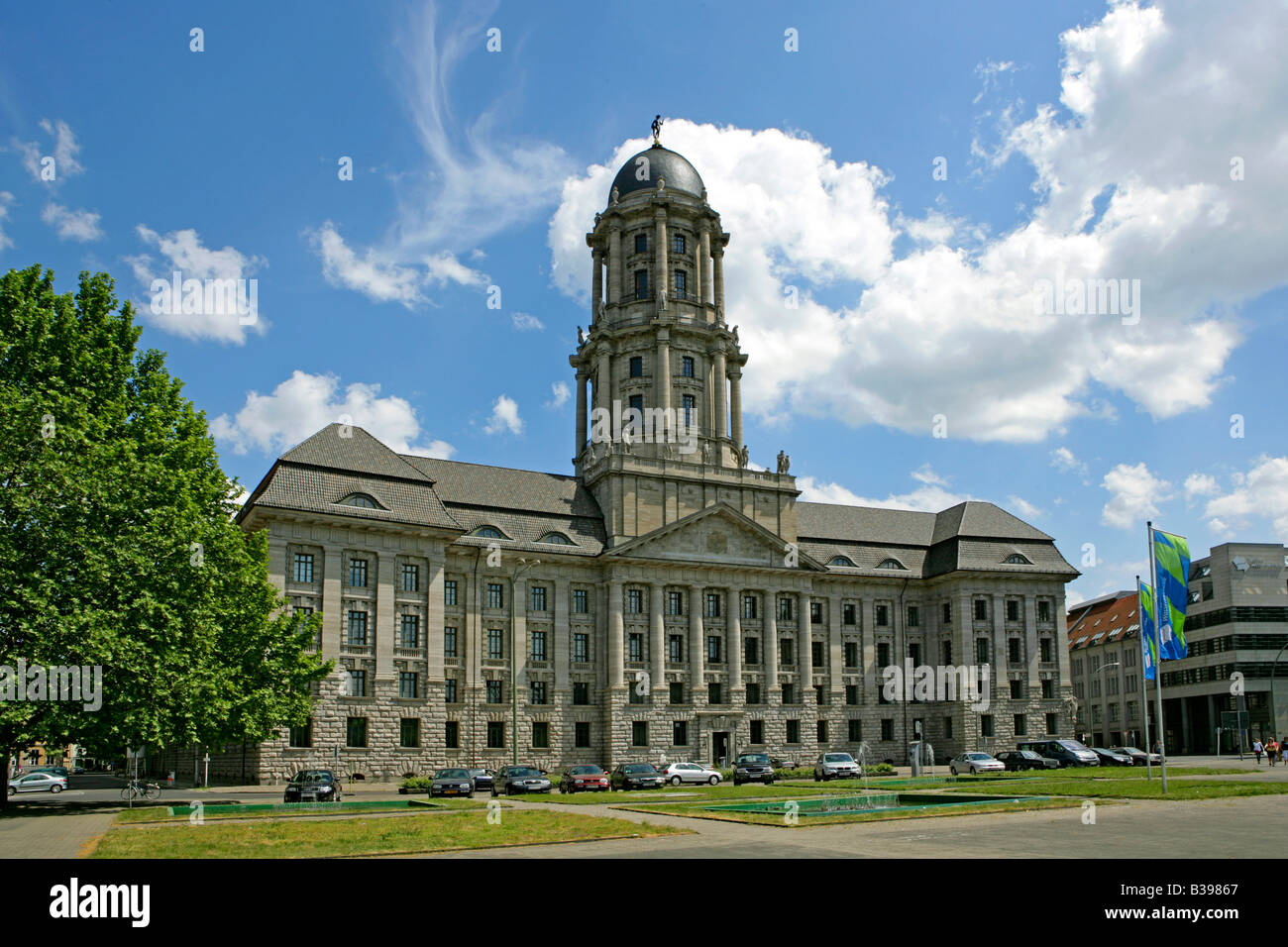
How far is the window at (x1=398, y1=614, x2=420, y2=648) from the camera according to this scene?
62500mm

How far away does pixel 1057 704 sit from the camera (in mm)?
81125

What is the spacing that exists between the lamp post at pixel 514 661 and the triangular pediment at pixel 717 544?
5982 mm

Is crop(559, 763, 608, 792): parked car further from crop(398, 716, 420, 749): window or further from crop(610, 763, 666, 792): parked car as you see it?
crop(398, 716, 420, 749): window

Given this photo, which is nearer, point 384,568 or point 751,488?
point 384,568

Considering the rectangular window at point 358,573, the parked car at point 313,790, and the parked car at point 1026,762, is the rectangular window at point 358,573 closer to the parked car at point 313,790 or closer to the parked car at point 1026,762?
the parked car at point 313,790

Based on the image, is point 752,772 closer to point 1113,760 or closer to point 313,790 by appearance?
point 313,790

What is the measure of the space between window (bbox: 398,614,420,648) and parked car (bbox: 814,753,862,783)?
2515 centimetres

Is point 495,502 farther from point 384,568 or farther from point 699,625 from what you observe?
point 699,625

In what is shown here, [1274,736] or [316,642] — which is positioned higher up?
[316,642]
